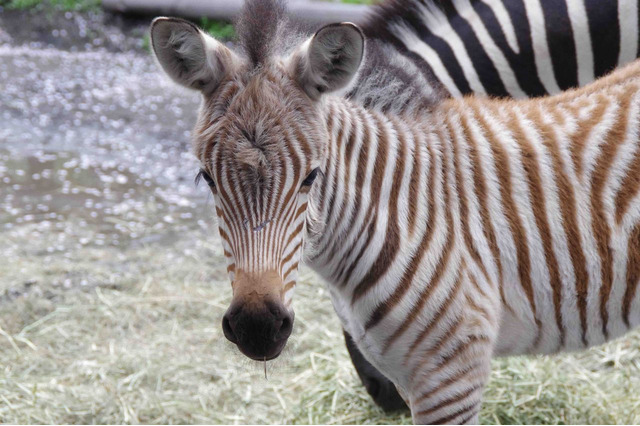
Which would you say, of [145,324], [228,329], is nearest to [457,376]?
[228,329]

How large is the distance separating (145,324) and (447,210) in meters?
3.41

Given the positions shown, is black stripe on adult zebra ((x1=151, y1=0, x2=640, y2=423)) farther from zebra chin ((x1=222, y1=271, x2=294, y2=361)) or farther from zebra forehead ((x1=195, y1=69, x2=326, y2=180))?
zebra chin ((x1=222, y1=271, x2=294, y2=361))

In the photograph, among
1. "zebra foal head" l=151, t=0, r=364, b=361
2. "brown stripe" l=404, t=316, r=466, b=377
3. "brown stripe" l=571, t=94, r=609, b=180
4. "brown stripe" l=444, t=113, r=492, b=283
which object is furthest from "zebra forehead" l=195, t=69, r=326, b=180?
"brown stripe" l=571, t=94, r=609, b=180

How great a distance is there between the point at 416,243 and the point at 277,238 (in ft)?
2.52

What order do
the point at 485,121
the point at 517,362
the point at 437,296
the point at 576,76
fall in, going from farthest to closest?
the point at 576,76
the point at 517,362
the point at 485,121
the point at 437,296

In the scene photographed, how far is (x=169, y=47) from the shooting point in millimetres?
3164

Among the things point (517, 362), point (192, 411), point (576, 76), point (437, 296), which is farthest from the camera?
point (576, 76)

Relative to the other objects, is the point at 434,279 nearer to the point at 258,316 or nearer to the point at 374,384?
the point at 258,316

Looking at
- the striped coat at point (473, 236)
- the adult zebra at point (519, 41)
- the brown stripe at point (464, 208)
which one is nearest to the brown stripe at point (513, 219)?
the striped coat at point (473, 236)

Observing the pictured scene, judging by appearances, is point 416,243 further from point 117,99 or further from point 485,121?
point 117,99

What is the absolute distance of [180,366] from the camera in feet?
18.1

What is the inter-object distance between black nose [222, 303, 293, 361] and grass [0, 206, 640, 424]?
123cm

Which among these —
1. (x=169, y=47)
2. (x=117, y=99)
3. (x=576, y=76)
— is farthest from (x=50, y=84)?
(x=169, y=47)

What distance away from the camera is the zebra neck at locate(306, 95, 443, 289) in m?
3.40
